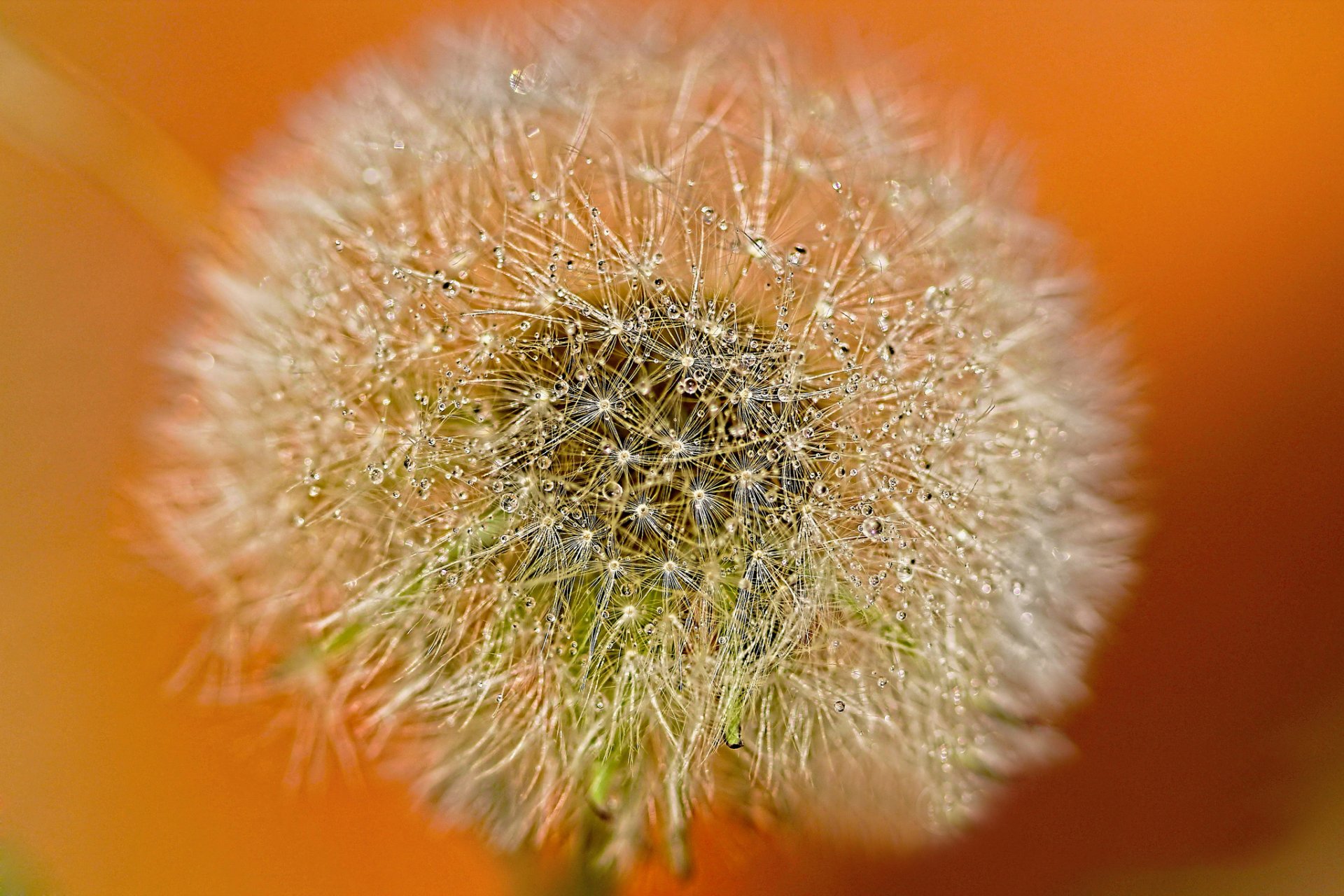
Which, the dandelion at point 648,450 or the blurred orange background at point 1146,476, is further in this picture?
the blurred orange background at point 1146,476

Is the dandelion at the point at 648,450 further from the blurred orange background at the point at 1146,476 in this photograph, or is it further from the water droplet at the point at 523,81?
the blurred orange background at the point at 1146,476

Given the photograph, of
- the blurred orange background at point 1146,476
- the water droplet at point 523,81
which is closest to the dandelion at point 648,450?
the water droplet at point 523,81

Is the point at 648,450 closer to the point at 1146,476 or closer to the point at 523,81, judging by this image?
the point at 523,81

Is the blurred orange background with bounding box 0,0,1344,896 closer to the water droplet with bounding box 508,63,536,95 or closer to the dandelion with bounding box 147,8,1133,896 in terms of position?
the dandelion with bounding box 147,8,1133,896

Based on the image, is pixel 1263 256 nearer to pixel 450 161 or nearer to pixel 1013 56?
pixel 1013 56

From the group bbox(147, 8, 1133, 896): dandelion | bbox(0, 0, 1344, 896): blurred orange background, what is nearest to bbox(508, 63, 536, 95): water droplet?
bbox(147, 8, 1133, 896): dandelion

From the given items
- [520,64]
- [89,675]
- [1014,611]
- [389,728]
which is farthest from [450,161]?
[89,675]
